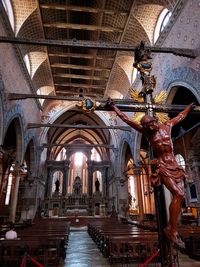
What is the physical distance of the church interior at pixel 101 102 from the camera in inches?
199

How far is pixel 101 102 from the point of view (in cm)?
348

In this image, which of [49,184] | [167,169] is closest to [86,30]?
[167,169]

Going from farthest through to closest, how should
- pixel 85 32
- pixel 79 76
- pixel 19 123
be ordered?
1. pixel 79 76
2. pixel 85 32
3. pixel 19 123

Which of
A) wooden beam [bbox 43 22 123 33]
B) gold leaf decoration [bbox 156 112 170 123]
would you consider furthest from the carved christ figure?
wooden beam [bbox 43 22 123 33]

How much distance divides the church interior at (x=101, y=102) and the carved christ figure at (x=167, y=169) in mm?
112

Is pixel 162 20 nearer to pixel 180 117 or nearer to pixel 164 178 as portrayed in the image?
pixel 180 117

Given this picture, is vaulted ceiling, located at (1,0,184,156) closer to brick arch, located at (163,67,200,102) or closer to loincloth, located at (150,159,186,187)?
brick arch, located at (163,67,200,102)

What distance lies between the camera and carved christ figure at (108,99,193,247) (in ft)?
7.94

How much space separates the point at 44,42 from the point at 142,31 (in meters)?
7.08

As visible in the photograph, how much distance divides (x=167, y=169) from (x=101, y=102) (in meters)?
1.57

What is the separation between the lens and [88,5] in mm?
10688

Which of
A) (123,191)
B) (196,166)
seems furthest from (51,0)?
(123,191)

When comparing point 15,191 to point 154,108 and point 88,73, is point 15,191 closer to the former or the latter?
point 88,73

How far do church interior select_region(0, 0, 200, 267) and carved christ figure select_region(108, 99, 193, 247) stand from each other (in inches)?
4.4
